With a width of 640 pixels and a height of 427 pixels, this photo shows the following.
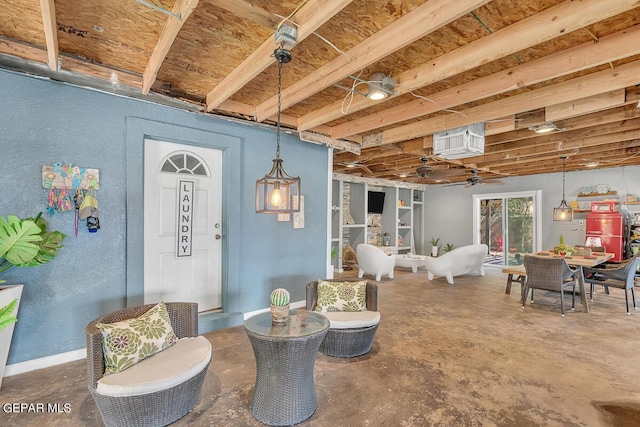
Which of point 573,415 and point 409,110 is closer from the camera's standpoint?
point 573,415

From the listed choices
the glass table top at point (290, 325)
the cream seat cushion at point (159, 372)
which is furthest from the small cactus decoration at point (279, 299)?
the cream seat cushion at point (159, 372)

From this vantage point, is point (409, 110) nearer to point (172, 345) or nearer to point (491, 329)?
point (491, 329)

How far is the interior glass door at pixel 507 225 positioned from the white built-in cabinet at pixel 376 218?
5.83 feet

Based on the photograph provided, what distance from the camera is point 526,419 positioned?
2.10 m

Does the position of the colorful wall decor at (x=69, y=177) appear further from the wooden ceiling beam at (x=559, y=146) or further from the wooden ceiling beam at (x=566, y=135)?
the wooden ceiling beam at (x=559, y=146)

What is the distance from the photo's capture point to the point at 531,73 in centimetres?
253

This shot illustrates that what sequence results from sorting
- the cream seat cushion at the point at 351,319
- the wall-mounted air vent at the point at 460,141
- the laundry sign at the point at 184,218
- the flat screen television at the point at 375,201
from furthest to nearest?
1. the flat screen television at the point at 375,201
2. the wall-mounted air vent at the point at 460,141
3. the laundry sign at the point at 184,218
4. the cream seat cushion at the point at 351,319

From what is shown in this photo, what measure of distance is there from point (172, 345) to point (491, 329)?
3444mm

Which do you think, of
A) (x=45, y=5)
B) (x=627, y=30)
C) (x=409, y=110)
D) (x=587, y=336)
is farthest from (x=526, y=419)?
(x=45, y=5)

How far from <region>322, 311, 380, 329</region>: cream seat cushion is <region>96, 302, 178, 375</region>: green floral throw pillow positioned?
1292 millimetres

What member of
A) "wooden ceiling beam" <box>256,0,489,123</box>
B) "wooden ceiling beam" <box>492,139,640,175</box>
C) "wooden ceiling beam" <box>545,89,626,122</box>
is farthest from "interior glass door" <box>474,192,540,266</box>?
"wooden ceiling beam" <box>256,0,489,123</box>

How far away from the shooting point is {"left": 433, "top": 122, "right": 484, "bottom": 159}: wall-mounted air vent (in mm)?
3773

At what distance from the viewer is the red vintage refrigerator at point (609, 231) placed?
6316mm

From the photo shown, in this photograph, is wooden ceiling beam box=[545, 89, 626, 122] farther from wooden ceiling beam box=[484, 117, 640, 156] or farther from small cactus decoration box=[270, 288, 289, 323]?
small cactus decoration box=[270, 288, 289, 323]
